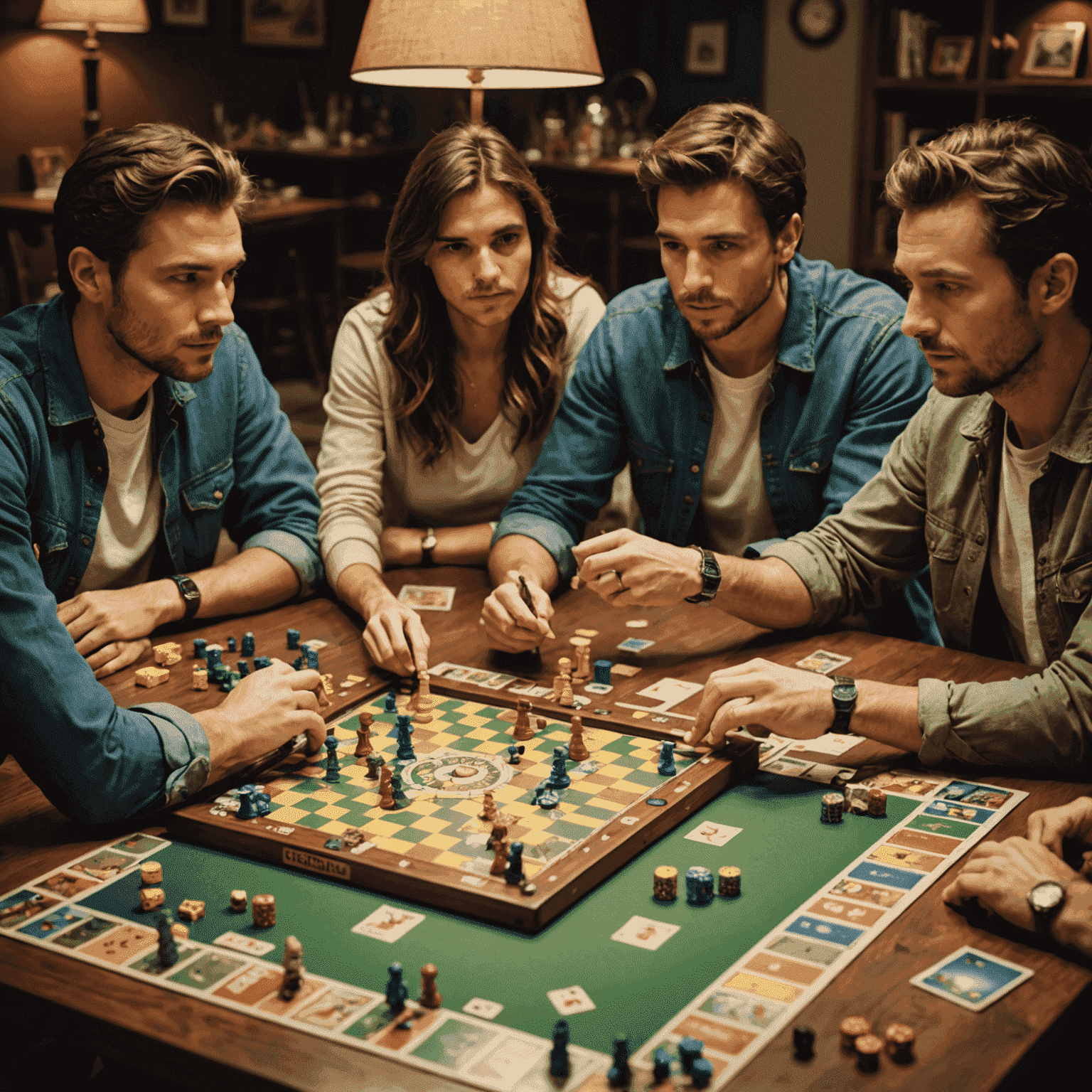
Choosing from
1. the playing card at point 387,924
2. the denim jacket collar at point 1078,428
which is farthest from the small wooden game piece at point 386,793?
the denim jacket collar at point 1078,428

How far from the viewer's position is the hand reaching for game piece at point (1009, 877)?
56.3 inches

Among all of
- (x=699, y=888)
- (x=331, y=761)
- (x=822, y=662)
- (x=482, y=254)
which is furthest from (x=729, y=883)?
(x=482, y=254)

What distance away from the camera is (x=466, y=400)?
119 inches

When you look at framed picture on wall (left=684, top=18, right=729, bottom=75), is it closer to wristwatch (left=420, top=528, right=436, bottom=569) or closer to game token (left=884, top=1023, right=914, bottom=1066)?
wristwatch (left=420, top=528, right=436, bottom=569)

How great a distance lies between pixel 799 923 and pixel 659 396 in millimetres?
1502

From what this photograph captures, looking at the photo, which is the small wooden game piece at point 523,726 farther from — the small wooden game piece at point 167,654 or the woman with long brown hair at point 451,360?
the woman with long brown hair at point 451,360

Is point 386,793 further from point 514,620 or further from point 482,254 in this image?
point 482,254

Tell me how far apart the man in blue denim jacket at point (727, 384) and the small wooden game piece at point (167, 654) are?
0.60 m

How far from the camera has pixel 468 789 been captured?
69.7 inches

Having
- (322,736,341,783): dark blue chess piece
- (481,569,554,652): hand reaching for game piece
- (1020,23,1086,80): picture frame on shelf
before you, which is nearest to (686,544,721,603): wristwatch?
(481,569,554,652): hand reaching for game piece

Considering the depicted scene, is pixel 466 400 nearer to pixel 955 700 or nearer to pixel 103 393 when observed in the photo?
pixel 103 393

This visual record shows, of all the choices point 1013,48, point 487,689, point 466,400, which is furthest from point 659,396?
point 1013,48

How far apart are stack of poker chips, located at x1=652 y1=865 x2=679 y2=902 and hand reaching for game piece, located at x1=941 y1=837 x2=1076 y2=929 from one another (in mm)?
309

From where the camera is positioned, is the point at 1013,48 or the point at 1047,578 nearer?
the point at 1047,578
